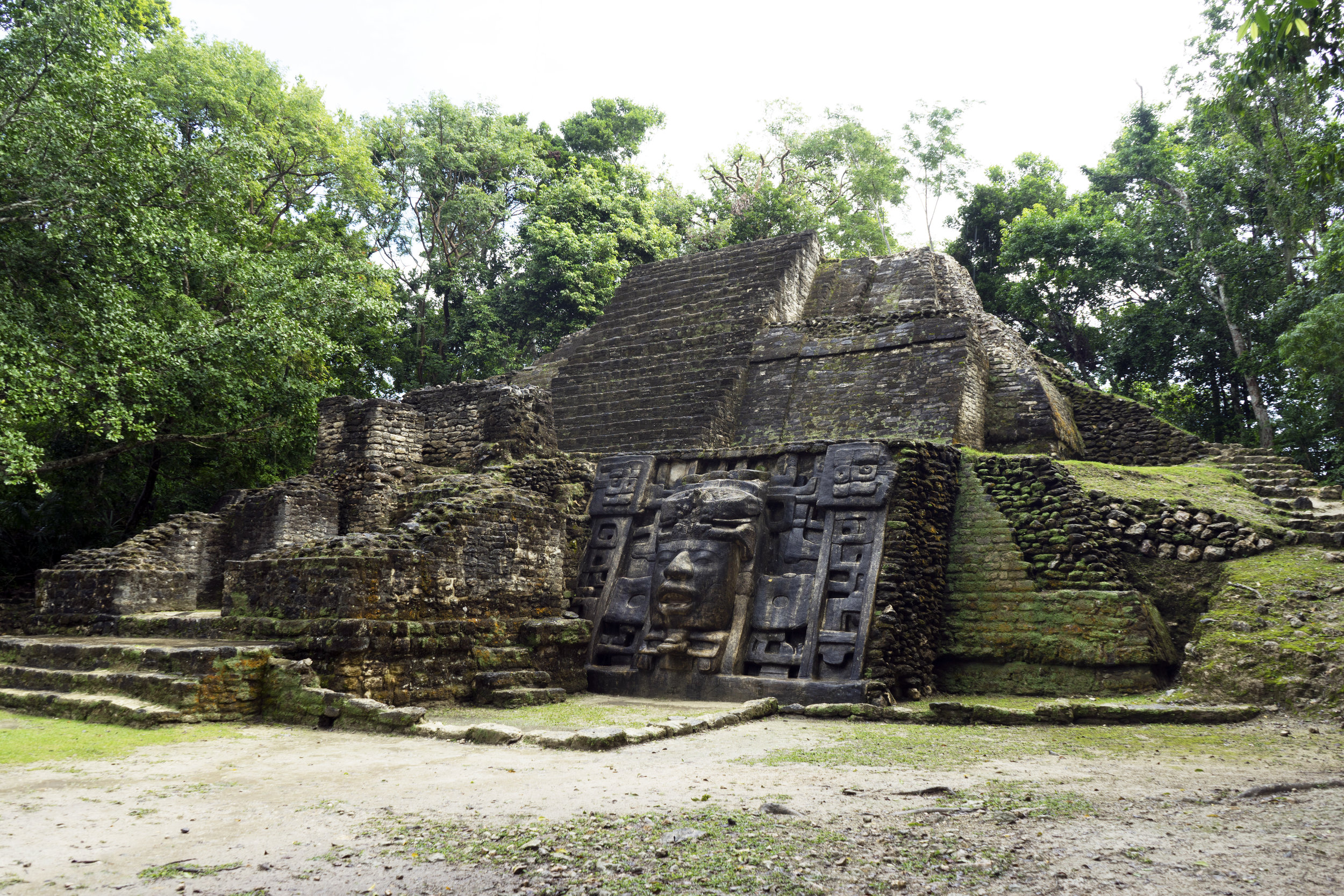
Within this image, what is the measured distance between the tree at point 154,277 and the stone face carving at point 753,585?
23.2ft

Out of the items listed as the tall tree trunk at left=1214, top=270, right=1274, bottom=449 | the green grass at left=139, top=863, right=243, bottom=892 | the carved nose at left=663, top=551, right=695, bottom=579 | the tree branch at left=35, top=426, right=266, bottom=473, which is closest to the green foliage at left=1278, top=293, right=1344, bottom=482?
the tall tree trunk at left=1214, top=270, right=1274, bottom=449

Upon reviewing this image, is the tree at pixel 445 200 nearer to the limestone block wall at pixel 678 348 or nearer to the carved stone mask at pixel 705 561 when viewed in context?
the limestone block wall at pixel 678 348

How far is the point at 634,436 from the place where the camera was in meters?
13.7

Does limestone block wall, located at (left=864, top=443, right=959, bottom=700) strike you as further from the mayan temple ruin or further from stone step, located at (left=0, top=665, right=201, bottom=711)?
stone step, located at (left=0, top=665, right=201, bottom=711)

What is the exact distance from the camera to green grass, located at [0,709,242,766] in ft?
16.9

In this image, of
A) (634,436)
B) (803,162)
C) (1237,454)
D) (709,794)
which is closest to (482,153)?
(803,162)

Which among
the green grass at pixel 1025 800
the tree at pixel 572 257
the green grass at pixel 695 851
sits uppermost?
the tree at pixel 572 257

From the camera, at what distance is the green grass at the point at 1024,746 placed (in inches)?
203

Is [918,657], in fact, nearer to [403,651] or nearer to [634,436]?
[403,651]

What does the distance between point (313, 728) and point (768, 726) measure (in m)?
3.49

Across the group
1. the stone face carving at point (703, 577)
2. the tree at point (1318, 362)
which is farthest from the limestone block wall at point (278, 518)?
the tree at point (1318, 362)

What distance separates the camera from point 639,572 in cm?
941

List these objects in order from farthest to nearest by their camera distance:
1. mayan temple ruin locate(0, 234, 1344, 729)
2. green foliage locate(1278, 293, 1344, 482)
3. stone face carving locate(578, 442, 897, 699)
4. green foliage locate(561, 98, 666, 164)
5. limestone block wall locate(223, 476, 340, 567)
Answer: green foliage locate(561, 98, 666, 164), green foliage locate(1278, 293, 1344, 482), limestone block wall locate(223, 476, 340, 567), stone face carving locate(578, 442, 897, 699), mayan temple ruin locate(0, 234, 1344, 729)

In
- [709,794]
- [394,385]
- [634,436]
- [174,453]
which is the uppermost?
[394,385]
